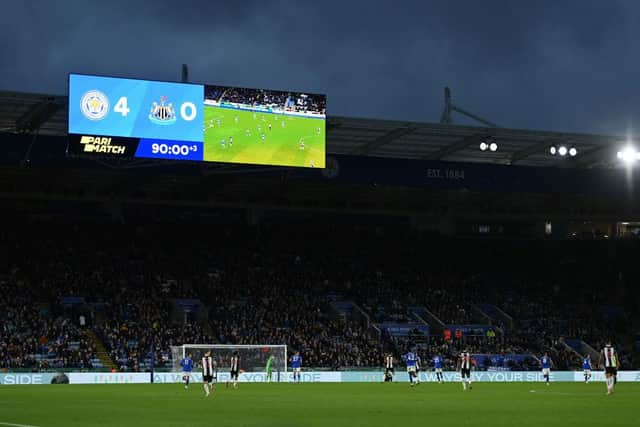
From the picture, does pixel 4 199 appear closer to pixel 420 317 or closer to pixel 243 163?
pixel 243 163

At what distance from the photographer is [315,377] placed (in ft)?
192

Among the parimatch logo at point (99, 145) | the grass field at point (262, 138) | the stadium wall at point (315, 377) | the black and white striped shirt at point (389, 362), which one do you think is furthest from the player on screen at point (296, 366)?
the parimatch logo at point (99, 145)

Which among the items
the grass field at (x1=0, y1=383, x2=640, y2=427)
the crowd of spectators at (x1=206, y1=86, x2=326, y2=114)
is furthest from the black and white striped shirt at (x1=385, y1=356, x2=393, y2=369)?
the grass field at (x1=0, y1=383, x2=640, y2=427)

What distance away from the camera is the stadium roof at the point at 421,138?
50219mm

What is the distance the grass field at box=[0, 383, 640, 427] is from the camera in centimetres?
2422

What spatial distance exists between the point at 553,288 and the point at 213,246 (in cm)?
2459

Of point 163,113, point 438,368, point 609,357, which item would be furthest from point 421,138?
point 609,357

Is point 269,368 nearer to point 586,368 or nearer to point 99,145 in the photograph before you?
point 99,145

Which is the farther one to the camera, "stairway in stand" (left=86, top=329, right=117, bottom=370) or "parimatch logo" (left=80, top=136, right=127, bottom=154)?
"stairway in stand" (left=86, top=329, right=117, bottom=370)

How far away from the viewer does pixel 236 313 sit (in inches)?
2448

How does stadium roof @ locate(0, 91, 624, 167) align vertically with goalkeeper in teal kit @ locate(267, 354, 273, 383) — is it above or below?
above

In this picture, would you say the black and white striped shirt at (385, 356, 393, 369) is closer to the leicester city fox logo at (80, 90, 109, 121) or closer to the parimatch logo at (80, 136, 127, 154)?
the parimatch logo at (80, 136, 127, 154)

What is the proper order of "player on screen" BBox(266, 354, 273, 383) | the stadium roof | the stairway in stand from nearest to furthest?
1. the stadium roof
2. the stairway in stand
3. "player on screen" BBox(266, 354, 273, 383)

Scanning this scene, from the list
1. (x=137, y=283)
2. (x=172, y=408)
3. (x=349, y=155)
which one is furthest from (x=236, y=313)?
(x=172, y=408)
